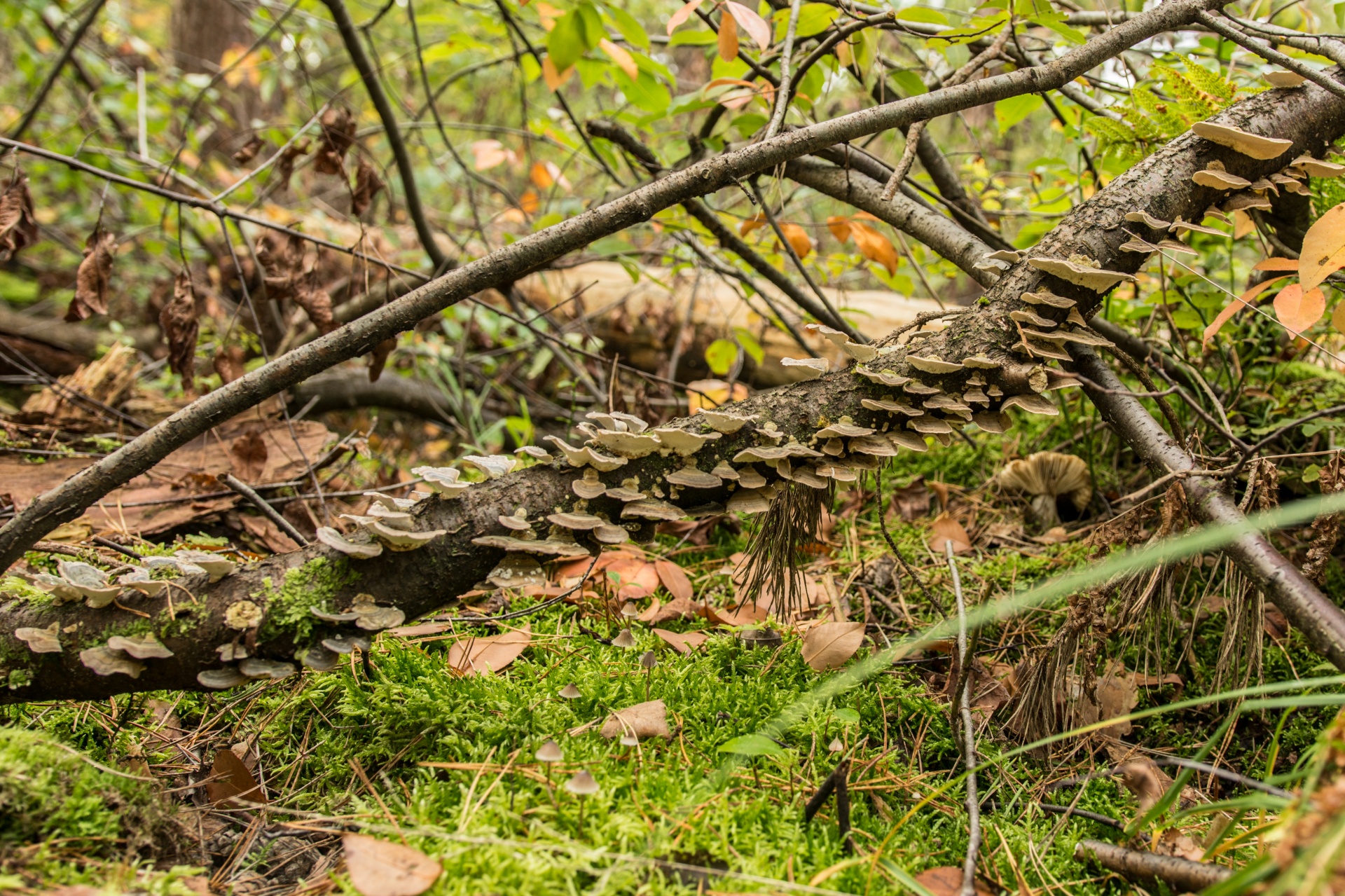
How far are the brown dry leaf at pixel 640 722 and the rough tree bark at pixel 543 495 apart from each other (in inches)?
22.5

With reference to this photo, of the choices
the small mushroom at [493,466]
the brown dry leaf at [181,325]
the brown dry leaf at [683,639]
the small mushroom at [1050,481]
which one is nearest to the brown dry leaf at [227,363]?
the brown dry leaf at [181,325]

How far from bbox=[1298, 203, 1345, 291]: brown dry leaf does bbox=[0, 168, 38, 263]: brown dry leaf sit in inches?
189

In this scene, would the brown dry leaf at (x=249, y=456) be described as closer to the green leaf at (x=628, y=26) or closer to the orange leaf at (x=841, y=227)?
the green leaf at (x=628, y=26)

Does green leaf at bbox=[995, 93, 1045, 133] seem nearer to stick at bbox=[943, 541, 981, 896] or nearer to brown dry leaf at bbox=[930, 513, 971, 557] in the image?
brown dry leaf at bbox=[930, 513, 971, 557]

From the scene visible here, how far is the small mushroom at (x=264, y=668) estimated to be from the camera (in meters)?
1.96

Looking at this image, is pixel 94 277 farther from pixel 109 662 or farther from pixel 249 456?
pixel 109 662

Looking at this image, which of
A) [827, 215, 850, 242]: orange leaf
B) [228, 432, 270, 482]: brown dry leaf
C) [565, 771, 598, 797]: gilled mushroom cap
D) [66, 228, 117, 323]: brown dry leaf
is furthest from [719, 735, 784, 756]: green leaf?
[66, 228, 117, 323]: brown dry leaf

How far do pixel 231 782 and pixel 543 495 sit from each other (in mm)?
1209

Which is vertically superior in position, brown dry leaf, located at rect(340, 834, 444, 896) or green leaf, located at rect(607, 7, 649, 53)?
green leaf, located at rect(607, 7, 649, 53)

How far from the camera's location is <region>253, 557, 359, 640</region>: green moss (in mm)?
1998

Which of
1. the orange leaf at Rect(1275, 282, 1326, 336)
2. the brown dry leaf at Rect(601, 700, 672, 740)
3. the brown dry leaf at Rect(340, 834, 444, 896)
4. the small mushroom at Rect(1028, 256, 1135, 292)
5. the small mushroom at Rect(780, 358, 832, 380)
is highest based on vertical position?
the small mushroom at Rect(1028, 256, 1135, 292)

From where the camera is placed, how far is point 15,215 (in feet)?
10.8

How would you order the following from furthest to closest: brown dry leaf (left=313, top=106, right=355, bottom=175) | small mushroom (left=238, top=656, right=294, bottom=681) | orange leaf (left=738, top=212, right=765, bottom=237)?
brown dry leaf (left=313, top=106, right=355, bottom=175)
orange leaf (left=738, top=212, right=765, bottom=237)
small mushroom (left=238, top=656, right=294, bottom=681)

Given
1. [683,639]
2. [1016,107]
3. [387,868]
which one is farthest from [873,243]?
[387,868]
